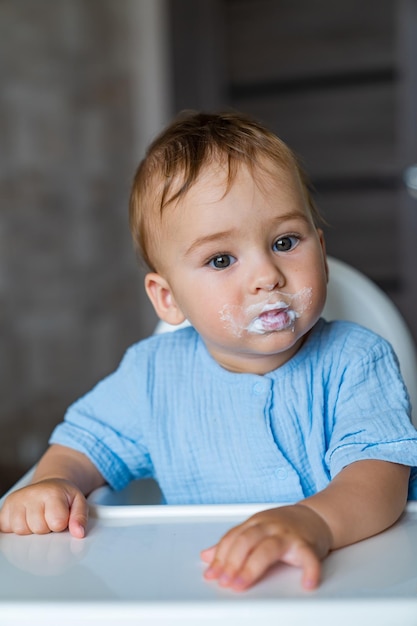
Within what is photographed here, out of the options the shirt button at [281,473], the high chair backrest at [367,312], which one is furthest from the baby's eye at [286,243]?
the high chair backrest at [367,312]

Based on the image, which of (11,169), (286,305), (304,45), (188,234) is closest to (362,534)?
(286,305)

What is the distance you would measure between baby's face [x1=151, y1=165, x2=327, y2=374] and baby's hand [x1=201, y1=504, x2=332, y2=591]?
0.71 feet

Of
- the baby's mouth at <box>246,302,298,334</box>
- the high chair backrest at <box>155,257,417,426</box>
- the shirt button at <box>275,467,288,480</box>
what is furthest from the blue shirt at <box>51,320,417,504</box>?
the high chair backrest at <box>155,257,417,426</box>

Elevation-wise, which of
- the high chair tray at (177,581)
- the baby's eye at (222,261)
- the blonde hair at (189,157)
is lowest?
the high chair tray at (177,581)

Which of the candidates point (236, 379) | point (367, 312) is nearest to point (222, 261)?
point (236, 379)

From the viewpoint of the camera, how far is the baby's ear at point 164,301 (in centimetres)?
97

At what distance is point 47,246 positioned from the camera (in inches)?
94.7

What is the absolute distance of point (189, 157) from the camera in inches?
34.1

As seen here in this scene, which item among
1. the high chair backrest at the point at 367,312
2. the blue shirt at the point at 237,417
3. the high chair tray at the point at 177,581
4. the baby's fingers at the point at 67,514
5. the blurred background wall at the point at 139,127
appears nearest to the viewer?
the high chair tray at the point at 177,581

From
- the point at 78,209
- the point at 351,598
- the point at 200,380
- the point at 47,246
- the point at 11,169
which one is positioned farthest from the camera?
the point at 78,209

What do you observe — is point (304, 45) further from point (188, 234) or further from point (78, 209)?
point (188, 234)

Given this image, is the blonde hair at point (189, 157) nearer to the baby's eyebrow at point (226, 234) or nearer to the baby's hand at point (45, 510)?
the baby's eyebrow at point (226, 234)

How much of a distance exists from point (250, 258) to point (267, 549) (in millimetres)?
306

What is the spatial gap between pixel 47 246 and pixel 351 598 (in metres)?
1.96
